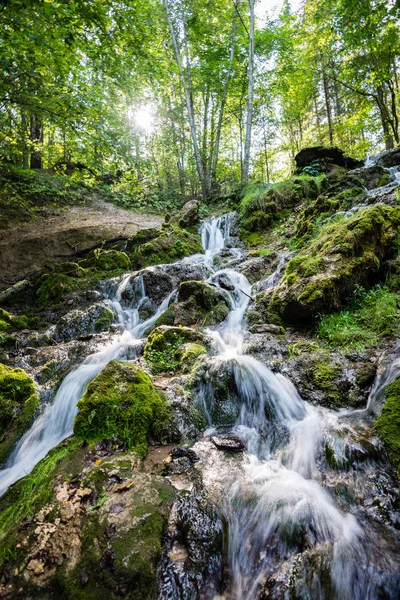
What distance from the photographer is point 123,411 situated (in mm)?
3234

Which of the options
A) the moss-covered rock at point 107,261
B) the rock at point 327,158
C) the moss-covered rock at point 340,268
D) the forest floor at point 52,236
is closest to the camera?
the moss-covered rock at point 340,268

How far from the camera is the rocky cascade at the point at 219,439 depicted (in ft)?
6.33

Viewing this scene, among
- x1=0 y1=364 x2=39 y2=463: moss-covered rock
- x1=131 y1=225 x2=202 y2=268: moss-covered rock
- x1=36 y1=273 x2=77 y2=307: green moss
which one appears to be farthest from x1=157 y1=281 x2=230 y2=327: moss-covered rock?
x1=36 y1=273 x2=77 y2=307: green moss

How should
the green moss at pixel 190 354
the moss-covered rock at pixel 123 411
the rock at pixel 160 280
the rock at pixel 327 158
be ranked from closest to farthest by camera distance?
the moss-covered rock at pixel 123 411
the green moss at pixel 190 354
the rock at pixel 160 280
the rock at pixel 327 158

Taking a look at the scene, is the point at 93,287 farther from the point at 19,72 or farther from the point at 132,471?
the point at 132,471

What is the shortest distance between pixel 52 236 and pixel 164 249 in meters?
4.24

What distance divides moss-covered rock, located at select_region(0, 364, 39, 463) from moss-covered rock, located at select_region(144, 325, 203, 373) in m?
1.76

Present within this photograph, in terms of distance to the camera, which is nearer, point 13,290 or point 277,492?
point 277,492

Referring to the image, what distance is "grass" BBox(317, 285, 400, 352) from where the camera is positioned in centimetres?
425

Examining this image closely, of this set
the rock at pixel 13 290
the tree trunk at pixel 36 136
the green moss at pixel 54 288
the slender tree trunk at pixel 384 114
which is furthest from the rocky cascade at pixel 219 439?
the slender tree trunk at pixel 384 114

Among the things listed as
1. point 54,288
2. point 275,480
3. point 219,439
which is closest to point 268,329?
point 219,439

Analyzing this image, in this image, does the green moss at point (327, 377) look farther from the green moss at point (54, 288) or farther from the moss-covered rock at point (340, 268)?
the green moss at point (54, 288)

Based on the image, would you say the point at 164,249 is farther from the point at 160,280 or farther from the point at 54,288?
the point at 54,288

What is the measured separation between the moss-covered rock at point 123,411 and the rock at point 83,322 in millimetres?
3574
